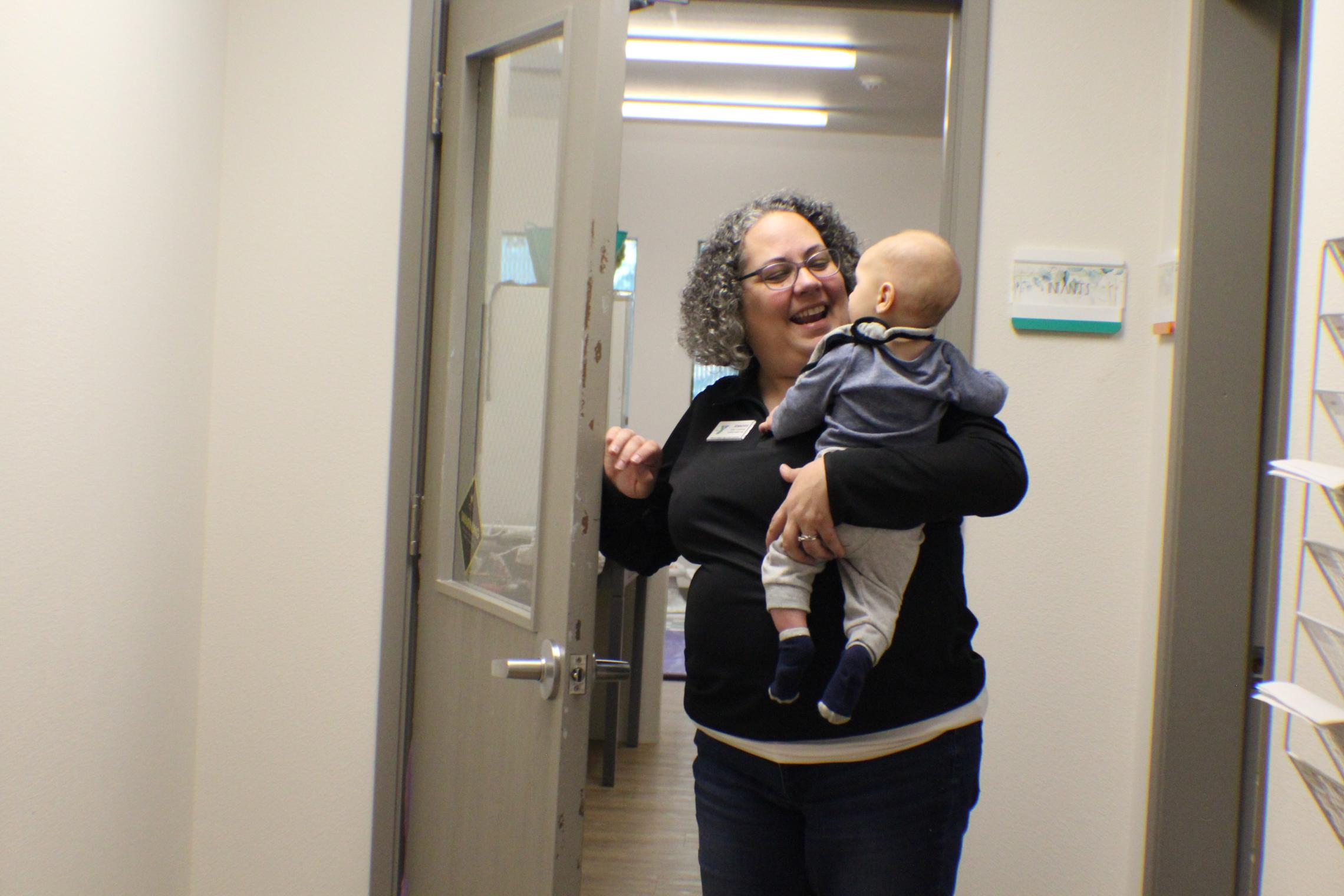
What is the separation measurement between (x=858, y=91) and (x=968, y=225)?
4.14 metres

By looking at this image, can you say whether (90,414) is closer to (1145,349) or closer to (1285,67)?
(1145,349)

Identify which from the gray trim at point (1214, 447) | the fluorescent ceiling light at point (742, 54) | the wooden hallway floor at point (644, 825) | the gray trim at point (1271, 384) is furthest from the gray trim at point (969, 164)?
the fluorescent ceiling light at point (742, 54)

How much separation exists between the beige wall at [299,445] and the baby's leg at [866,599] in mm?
1154

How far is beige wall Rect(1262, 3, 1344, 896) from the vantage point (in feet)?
3.97

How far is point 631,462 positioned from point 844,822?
54 centimetres

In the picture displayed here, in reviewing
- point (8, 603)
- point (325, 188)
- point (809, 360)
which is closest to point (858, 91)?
point (325, 188)

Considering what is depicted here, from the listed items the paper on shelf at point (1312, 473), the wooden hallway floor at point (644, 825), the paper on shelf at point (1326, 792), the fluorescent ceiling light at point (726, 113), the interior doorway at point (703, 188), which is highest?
the fluorescent ceiling light at point (726, 113)

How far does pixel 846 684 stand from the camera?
3.72ft

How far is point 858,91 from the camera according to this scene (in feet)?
19.2

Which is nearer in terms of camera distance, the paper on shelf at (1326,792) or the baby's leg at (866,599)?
the paper on shelf at (1326,792)

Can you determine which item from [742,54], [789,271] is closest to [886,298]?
[789,271]

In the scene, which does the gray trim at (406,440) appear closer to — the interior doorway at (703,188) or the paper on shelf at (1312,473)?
the paper on shelf at (1312,473)

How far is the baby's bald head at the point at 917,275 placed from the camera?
1.34m

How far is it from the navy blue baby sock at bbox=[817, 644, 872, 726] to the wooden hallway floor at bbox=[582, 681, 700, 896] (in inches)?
55.8
